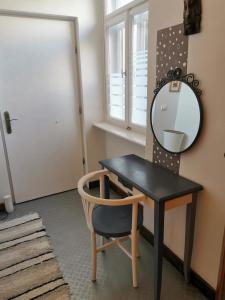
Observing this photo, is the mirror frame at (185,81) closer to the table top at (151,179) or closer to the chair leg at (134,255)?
the table top at (151,179)

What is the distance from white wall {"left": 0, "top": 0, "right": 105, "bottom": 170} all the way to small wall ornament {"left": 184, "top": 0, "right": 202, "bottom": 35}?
1.60 m

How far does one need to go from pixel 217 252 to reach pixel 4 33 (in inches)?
105

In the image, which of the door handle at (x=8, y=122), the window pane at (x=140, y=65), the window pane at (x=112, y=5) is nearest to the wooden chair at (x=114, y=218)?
the window pane at (x=140, y=65)

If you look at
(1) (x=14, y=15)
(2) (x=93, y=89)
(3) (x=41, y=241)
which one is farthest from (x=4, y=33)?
(3) (x=41, y=241)

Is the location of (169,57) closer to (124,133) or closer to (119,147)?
(124,133)

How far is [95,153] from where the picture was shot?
120 inches

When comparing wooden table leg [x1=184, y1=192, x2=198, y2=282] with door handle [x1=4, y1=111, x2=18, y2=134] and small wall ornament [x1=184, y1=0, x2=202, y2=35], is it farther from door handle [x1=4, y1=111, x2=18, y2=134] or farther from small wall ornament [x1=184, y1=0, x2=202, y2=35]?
door handle [x1=4, y1=111, x2=18, y2=134]

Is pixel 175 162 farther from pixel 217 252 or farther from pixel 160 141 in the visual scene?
pixel 217 252

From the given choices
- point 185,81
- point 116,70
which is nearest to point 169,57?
point 185,81

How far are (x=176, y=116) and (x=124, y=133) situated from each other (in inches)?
36.7

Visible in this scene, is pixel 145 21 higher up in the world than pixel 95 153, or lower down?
higher up

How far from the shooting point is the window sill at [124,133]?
215 cm

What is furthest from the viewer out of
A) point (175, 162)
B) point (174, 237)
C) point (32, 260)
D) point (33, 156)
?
point (33, 156)

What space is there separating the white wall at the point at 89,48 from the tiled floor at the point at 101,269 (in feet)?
3.15
